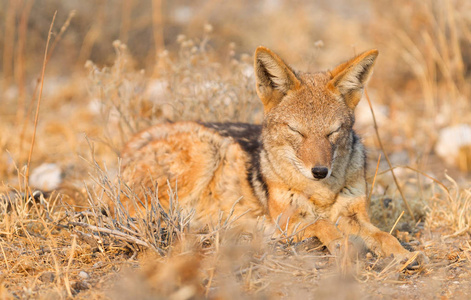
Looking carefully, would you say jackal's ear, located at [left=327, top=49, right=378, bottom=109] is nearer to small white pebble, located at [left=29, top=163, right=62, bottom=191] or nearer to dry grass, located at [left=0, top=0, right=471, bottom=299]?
dry grass, located at [left=0, top=0, right=471, bottom=299]

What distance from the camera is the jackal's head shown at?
12.5ft

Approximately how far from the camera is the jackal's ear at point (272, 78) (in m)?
3.95

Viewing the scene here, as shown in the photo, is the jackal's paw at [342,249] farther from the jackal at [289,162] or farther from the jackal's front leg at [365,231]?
the jackal's front leg at [365,231]

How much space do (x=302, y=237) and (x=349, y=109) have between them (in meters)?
1.16

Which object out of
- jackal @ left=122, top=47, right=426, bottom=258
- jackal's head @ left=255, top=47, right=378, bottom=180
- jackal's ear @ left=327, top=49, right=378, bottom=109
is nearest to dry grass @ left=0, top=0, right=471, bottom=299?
jackal @ left=122, top=47, right=426, bottom=258

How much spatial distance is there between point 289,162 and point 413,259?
1235 mm

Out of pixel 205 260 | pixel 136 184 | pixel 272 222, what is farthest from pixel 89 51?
pixel 205 260

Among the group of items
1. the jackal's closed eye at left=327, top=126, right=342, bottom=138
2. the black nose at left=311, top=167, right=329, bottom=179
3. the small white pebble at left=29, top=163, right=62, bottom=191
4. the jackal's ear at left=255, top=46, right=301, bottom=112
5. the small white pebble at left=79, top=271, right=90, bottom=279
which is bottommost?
the small white pebble at left=29, top=163, right=62, bottom=191

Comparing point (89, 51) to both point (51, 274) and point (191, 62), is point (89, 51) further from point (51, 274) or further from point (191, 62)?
point (51, 274)

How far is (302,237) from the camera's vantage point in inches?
149

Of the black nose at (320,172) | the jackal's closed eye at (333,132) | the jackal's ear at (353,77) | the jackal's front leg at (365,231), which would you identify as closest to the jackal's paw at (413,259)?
the jackal's front leg at (365,231)

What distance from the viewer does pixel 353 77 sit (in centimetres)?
407

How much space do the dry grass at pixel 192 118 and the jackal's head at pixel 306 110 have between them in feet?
2.27

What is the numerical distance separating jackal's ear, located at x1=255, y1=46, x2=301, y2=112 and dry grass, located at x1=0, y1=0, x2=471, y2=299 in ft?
3.75
